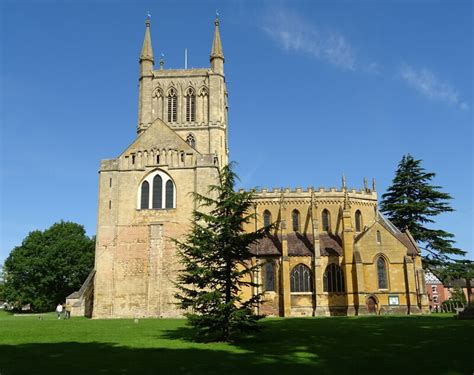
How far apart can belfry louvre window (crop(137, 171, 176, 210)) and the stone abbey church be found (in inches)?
3.3

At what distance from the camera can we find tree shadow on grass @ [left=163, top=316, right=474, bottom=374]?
42.1ft

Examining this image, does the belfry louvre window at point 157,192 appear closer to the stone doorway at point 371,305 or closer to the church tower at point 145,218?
the church tower at point 145,218

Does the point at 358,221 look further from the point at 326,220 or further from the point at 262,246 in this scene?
the point at 262,246

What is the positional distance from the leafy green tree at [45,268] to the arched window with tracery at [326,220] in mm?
34881

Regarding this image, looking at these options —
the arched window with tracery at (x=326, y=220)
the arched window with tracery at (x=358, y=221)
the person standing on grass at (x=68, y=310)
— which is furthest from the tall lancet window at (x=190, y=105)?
the person standing on grass at (x=68, y=310)

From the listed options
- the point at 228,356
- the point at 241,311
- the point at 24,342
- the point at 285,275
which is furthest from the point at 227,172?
the point at 285,275

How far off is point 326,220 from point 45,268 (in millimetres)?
38763

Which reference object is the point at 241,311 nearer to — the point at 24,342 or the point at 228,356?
the point at 228,356

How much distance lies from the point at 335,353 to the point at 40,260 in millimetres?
56127

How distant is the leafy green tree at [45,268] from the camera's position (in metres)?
63.2

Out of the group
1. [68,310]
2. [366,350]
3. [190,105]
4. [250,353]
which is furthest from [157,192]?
[366,350]

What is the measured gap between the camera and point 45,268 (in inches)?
2491

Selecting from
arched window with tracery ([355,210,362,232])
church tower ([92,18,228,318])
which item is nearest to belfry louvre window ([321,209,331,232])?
arched window with tracery ([355,210,362,232])

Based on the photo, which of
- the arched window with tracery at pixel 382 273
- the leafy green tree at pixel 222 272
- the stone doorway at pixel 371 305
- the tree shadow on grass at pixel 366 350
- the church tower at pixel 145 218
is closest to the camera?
the tree shadow on grass at pixel 366 350
